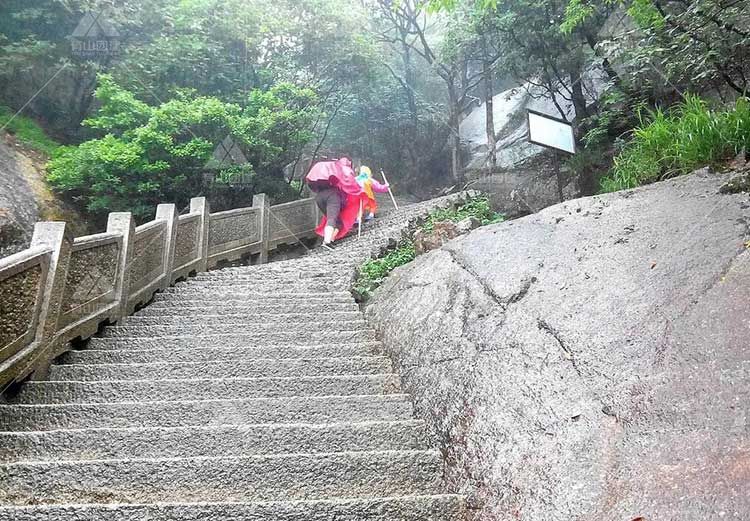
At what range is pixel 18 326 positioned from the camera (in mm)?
3459

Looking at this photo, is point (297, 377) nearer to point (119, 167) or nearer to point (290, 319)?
point (290, 319)

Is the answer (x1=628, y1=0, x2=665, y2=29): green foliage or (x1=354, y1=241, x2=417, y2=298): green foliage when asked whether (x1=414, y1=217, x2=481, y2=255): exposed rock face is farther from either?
(x1=628, y1=0, x2=665, y2=29): green foliage

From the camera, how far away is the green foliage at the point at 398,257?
20.4 feet

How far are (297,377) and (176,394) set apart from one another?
0.89 metres

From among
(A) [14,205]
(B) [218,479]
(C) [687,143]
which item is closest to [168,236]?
(A) [14,205]

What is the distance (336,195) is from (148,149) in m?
3.80

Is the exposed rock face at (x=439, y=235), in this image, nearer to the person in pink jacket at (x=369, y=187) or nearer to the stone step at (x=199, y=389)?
the stone step at (x=199, y=389)

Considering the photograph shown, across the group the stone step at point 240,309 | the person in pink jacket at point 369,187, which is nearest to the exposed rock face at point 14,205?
the stone step at point 240,309

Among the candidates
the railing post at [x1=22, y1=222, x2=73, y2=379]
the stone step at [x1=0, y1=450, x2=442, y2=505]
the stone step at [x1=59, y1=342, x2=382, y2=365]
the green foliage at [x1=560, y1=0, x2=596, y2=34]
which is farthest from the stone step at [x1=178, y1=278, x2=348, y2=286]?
the green foliage at [x1=560, y1=0, x2=596, y2=34]

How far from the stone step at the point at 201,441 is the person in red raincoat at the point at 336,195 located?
7.60m

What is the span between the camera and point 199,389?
3.65 metres

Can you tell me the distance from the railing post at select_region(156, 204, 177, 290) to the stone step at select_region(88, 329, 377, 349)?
1870 millimetres

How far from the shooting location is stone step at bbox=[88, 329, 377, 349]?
451 centimetres

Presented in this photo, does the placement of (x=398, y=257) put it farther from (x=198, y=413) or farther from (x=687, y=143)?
(x=198, y=413)
